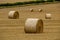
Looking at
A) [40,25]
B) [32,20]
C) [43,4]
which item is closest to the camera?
[32,20]

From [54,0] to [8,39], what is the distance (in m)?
6.34

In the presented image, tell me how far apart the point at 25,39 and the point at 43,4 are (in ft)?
19.1

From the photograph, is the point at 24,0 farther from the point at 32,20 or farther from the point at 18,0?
the point at 32,20

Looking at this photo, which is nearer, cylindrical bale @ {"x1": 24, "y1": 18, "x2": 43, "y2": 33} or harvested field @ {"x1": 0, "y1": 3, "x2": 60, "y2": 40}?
harvested field @ {"x1": 0, "y1": 3, "x2": 60, "y2": 40}

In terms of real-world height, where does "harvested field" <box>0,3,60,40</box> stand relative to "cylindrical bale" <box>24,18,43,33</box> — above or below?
below

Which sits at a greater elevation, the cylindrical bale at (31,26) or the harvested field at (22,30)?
the cylindrical bale at (31,26)

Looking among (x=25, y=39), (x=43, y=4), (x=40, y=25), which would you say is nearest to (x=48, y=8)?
(x=43, y=4)

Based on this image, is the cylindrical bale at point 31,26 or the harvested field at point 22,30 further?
the cylindrical bale at point 31,26

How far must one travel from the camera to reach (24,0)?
8.55m

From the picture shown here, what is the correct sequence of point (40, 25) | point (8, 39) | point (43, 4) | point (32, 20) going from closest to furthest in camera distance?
point (8, 39)
point (32, 20)
point (40, 25)
point (43, 4)

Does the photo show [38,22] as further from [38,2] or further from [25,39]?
[38,2]

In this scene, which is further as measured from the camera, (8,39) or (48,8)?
(48,8)

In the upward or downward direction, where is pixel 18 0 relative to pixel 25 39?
upward

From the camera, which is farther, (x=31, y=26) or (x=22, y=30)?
(x=22, y=30)
